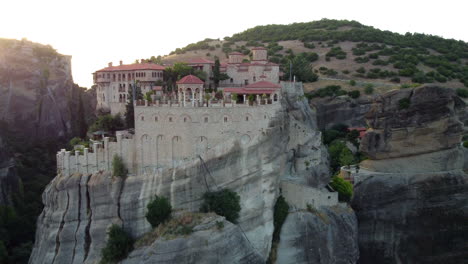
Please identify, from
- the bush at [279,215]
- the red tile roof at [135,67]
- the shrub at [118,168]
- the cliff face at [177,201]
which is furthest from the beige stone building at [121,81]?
the bush at [279,215]

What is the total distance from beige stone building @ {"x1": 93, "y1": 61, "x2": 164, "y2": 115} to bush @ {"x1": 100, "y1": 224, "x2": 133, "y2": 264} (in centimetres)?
1459

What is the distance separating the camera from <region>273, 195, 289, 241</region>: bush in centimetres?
3906

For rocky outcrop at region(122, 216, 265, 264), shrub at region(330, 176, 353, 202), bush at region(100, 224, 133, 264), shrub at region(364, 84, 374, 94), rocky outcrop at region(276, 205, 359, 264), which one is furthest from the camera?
shrub at region(364, 84, 374, 94)

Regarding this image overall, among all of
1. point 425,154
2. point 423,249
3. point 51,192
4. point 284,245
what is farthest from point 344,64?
point 51,192

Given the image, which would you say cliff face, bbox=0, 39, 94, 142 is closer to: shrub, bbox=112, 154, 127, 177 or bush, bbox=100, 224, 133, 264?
shrub, bbox=112, 154, 127, 177

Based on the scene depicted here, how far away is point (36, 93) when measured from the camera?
64312 millimetres

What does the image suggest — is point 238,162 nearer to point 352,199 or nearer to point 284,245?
point 284,245

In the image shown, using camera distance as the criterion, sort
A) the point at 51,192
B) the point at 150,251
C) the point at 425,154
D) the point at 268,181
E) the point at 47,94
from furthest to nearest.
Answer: the point at 47,94, the point at 425,154, the point at 51,192, the point at 268,181, the point at 150,251

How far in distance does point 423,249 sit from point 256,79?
2176 cm

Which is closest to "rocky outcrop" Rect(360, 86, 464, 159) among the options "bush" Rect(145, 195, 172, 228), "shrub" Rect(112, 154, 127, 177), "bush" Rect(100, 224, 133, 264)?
"bush" Rect(145, 195, 172, 228)

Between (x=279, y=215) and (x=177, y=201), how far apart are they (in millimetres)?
7777

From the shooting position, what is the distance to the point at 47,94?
65.6 metres

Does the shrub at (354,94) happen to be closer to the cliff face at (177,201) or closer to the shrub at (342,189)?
the shrub at (342,189)

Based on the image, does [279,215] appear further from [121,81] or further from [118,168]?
[121,81]
